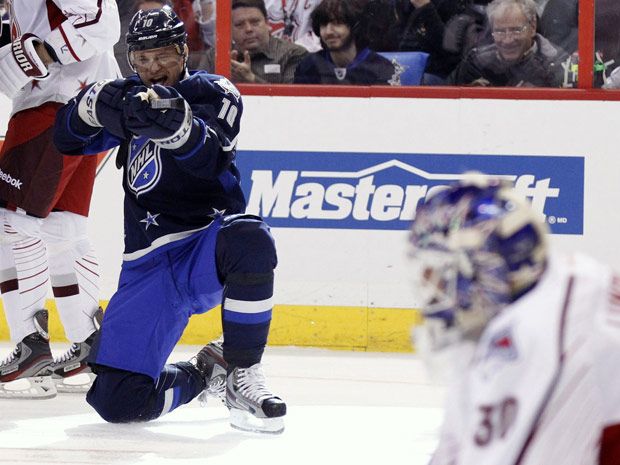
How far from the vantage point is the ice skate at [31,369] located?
387 centimetres

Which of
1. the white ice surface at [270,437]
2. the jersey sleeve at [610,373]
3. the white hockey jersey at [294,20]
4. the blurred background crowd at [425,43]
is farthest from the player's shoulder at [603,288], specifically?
the white hockey jersey at [294,20]

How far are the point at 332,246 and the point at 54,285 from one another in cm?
120

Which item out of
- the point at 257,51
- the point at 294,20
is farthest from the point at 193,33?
the point at 294,20

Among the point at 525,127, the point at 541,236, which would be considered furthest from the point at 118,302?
the point at 541,236

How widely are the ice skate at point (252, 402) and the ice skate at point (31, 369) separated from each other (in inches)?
28.8

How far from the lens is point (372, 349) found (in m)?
4.92

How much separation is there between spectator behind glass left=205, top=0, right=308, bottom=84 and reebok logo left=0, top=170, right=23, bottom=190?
130cm

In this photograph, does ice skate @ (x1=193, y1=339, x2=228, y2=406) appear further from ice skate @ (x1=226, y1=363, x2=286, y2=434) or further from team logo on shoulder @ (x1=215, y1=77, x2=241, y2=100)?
team logo on shoulder @ (x1=215, y1=77, x2=241, y2=100)

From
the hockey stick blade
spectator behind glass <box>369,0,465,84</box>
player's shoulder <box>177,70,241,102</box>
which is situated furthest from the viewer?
spectator behind glass <box>369,0,465,84</box>

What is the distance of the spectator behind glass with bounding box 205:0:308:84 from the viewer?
5047 millimetres

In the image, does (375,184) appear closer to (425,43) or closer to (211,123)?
(425,43)

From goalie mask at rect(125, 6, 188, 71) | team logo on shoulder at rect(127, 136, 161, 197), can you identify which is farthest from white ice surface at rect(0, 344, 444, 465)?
goalie mask at rect(125, 6, 188, 71)

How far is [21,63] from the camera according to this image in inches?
155

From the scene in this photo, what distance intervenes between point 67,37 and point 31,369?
38.3 inches
